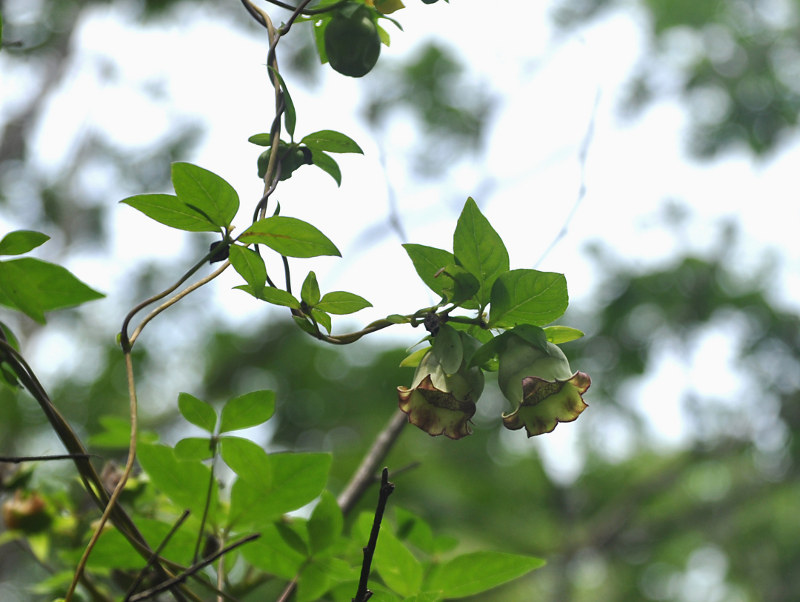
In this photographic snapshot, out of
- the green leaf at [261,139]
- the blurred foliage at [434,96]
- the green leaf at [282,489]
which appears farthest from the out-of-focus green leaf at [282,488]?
the blurred foliage at [434,96]

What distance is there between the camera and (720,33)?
4539mm

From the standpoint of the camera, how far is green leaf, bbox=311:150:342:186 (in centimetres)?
41

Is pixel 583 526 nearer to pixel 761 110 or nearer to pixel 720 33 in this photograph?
pixel 761 110

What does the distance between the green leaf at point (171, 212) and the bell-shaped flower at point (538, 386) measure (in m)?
0.18

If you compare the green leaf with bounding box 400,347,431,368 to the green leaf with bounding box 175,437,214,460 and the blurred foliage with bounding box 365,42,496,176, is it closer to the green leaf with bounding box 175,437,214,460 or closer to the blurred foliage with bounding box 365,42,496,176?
the green leaf with bounding box 175,437,214,460

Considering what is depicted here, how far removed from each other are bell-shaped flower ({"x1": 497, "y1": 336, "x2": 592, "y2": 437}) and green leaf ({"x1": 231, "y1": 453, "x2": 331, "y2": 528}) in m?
0.14

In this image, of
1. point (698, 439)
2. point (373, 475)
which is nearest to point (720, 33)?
point (698, 439)

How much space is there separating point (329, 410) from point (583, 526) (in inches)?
79.6

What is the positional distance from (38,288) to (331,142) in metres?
0.19

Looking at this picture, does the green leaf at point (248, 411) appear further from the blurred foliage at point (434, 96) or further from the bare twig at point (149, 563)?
the blurred foliage at point (434, 96)

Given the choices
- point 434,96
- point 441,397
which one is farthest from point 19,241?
point 434,96

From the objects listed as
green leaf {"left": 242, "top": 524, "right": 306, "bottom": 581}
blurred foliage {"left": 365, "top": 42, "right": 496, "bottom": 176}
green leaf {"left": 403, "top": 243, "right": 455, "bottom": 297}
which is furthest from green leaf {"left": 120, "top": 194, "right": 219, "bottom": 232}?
blurred foliage {"left": 365, "top": 42, "right": 496, "bottom": 176}

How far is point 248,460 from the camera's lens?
1.35 ft

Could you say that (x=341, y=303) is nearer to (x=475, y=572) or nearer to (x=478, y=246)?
(x=478, y=246)
